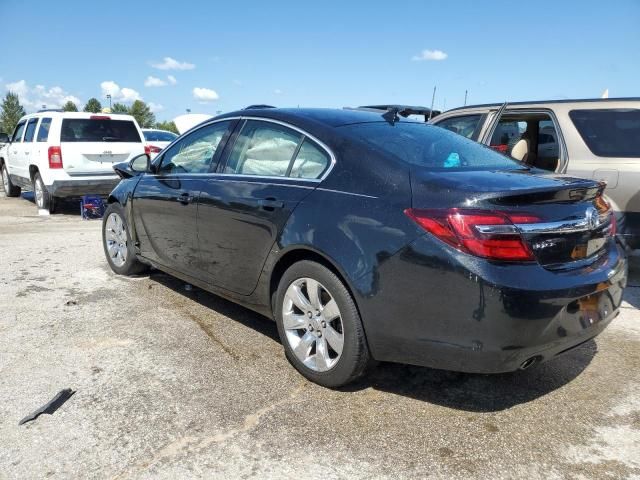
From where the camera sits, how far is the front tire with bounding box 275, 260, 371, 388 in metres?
2.90

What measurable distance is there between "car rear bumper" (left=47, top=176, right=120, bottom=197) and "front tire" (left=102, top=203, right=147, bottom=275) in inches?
169

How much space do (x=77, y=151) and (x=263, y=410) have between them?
26.1 feet

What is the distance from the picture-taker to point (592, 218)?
2861 mm

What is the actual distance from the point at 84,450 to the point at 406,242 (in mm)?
1821

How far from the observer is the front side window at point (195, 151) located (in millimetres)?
4102

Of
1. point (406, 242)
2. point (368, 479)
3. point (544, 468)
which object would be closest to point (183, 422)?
point (368, 479)

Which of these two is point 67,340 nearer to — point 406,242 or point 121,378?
point 121,378

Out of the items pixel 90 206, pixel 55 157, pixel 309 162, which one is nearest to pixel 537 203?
pixel 309 162

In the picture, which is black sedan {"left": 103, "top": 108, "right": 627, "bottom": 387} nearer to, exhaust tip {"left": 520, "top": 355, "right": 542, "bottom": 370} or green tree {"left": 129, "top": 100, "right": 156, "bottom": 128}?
exhaust tip {"left": 520, "top": 355, "right": 542, "bottom": 370}

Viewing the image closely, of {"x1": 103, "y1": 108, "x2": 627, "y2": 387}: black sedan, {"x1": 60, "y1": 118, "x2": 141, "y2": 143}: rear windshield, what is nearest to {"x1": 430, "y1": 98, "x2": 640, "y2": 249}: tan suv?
{"x1": 103, "y1": 108, "x2": 627, "y2": 387}: black sedan

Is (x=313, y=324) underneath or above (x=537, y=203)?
underneath

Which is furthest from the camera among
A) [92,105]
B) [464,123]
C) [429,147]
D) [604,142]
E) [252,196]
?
[92,105]

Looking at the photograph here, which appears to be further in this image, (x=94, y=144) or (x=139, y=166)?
(x=94, y=144)

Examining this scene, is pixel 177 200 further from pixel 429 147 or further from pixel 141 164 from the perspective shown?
pixel 429 147
